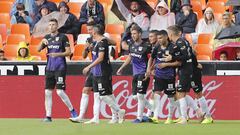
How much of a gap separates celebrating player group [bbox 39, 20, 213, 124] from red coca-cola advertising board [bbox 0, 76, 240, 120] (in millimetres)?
1490

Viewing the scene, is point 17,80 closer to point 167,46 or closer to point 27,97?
point 27,97

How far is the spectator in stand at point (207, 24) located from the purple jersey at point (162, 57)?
451cm

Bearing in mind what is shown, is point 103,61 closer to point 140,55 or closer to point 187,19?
point 140,55

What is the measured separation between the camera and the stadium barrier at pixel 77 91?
61.2ft

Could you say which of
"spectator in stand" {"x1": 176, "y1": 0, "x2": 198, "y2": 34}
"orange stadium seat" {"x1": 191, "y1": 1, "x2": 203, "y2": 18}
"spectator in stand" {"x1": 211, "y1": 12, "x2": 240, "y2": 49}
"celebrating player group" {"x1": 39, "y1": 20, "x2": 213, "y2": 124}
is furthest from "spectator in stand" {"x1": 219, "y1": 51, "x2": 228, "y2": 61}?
"orange stadium seat" {"x1": 191, "y1": 1, "x2": 203, "y2": 18}

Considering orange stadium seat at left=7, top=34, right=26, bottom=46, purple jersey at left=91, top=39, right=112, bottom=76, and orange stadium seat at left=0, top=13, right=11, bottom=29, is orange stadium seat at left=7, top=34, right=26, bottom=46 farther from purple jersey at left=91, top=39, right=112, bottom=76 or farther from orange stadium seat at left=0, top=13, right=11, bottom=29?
purple jersey at left=91, top=39, right=112, bottom=76

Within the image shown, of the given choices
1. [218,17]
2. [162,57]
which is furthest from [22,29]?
[162,57]

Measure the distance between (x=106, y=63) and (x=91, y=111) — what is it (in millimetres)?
2717

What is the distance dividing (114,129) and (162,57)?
8.18ft

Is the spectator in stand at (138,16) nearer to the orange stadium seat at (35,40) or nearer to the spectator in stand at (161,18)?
the spectator in stand at (161,18)

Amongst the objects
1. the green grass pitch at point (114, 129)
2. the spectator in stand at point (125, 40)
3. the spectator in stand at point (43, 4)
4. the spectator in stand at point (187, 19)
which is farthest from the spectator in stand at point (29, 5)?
the green grass pitch at point (114, 129)

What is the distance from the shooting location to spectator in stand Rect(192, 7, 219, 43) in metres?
21.2

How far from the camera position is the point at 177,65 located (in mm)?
16438

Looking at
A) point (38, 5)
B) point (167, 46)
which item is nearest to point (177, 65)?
point (167, 46)
